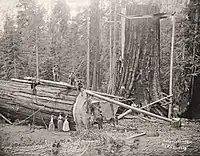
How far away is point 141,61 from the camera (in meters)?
1.90

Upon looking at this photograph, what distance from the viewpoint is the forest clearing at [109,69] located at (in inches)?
71.6

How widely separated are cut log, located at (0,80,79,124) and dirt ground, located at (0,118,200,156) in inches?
6.5

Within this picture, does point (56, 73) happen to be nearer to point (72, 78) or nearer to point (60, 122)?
point (72, 78)

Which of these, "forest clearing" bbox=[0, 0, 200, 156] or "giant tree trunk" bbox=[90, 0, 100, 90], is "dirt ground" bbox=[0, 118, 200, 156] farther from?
"giant tree trunk" bbox=[90, 0, 100, 90]

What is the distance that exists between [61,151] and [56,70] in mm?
475

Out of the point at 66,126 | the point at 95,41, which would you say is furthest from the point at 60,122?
the point at 95,41

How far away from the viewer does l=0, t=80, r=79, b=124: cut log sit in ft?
6.42

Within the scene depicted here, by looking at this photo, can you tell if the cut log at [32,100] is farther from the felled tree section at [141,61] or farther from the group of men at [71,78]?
the felled tree section at [141,61]

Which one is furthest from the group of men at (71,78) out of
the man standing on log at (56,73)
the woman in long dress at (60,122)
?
the woman in long dress at (60,122)

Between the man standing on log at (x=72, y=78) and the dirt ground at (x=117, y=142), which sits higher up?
the man standing on log at (x=72, y=78)

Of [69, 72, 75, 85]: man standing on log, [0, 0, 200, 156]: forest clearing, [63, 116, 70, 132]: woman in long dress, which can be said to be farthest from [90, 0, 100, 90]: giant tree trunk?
[63, 116, 70, 132]: woman in long dress

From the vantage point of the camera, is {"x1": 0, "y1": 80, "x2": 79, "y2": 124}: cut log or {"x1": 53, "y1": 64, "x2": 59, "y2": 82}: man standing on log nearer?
{"x1": 53, "y1": 64, "x2": 59, "y2": 82}: man standing on log

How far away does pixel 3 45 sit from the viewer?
1.95 m

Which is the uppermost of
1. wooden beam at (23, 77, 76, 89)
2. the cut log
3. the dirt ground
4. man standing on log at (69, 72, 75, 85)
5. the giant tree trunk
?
the giant tree trunk
